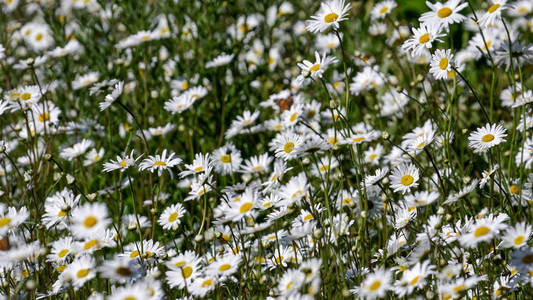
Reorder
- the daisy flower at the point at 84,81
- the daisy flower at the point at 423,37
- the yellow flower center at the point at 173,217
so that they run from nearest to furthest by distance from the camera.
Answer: the daisy flower at the point at 423,37
the yellow flower center at the point at 173,217
the daisy flower at the point at 84,81

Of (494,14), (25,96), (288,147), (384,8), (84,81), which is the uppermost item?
(84,81)

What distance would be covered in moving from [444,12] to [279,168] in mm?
953

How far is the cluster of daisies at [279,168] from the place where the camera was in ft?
7.16

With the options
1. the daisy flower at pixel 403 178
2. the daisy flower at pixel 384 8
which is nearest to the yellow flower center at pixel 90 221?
the daisy flower at pixel 403 178

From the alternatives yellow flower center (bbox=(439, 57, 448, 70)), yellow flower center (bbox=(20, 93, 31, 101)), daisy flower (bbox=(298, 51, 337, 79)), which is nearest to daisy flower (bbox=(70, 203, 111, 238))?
daisy flower (bbox=(298, 51, 337, 79))

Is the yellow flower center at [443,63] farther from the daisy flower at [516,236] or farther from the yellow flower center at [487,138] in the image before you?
the daisy flower at [516,236]

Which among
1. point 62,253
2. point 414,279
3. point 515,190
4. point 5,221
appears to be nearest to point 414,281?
point 414,279

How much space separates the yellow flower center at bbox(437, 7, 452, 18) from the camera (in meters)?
2.64

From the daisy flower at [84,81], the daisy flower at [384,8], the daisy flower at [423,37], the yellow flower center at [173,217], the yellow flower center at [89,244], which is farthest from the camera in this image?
the daisy flower at [84,81]

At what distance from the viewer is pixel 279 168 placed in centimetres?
264

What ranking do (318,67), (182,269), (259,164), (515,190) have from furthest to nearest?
(259,164) < (318,67) < (515,190) < (182,269)

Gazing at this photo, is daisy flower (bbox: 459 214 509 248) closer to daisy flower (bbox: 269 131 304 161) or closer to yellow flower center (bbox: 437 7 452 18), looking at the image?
daisy flower (bbox: 269 131 304 161)

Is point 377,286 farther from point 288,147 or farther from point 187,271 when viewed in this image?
point 288,147

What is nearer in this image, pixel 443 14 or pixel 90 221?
pixel 90 221
